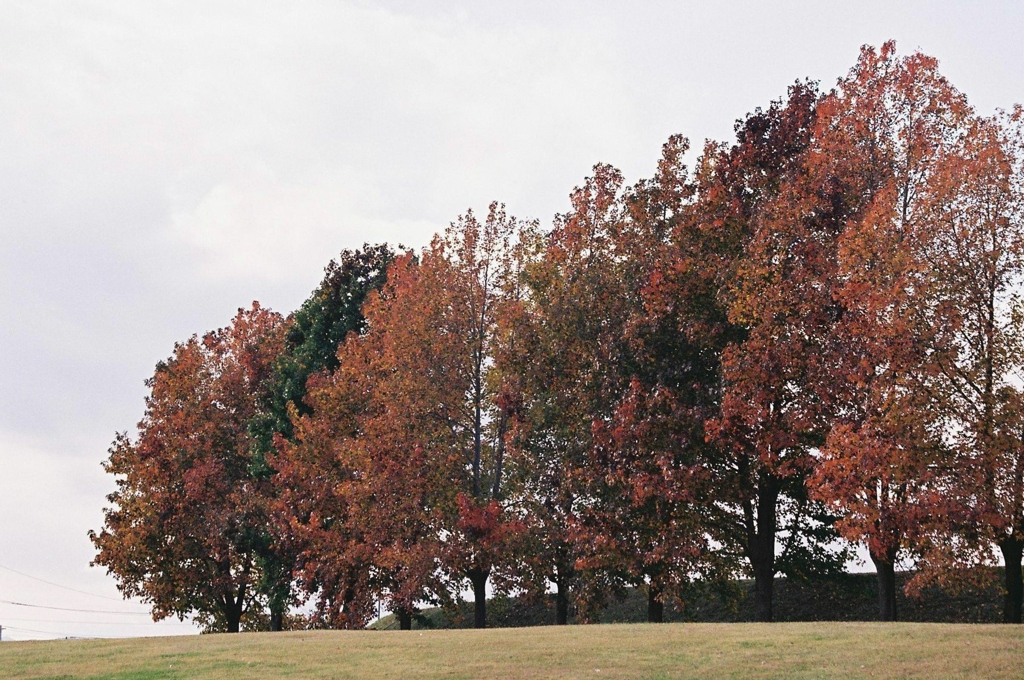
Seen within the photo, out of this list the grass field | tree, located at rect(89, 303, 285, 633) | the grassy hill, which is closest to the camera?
the grass field

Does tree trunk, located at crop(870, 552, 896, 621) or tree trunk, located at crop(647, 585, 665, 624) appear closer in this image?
tree trunk, located at crop(870, 552, 896, 621)

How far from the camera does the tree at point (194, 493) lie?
4419 centimetres

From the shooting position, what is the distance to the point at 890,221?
27.0 meters

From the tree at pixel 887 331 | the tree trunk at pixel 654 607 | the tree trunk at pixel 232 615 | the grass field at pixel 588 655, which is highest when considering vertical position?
A: the tree at pixel 887 331

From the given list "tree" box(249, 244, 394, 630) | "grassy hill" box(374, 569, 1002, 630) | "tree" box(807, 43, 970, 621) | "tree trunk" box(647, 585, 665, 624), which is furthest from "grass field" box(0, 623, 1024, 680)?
"tree" box(249, 244, 394, 630)

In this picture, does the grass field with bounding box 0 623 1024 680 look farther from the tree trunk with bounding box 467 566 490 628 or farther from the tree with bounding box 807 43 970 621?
the tree trunk with bounding box 467 566 490 628

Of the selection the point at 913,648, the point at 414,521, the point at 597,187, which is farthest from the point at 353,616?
the point at 913,648

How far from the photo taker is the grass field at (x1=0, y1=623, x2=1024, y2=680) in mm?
18438

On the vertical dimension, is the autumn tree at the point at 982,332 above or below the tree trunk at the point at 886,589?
above

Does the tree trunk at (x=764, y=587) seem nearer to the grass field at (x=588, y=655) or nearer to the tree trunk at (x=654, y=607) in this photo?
the tree trunk at (x=654, y=607)

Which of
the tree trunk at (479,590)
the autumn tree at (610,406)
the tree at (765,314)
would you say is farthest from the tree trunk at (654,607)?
the tree trunk at (479,590)

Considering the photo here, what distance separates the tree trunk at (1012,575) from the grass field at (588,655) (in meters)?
5.80

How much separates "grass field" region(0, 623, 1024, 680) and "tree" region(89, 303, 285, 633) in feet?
62.3

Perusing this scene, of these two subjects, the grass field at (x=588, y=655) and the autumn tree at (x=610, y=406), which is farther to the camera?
the autumn tree at (x=610, y=406)
